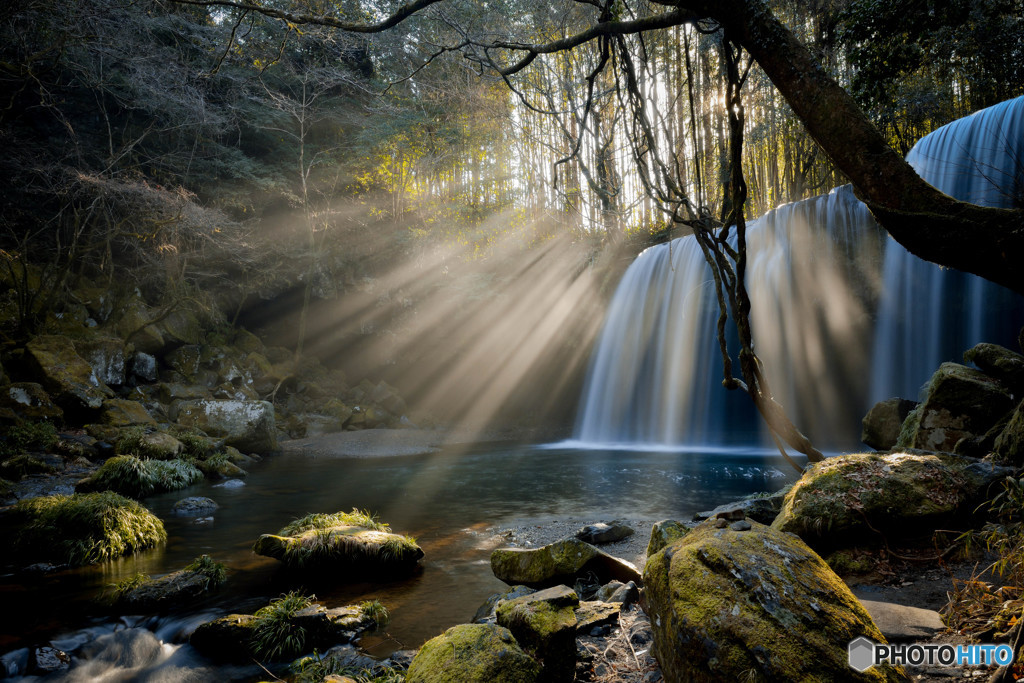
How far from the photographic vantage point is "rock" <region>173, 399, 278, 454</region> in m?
13.9

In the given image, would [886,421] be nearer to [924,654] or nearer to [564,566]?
[564,566]

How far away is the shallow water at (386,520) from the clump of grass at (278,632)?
17cm

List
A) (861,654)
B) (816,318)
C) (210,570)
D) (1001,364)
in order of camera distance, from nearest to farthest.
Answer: (861,654)
(210,570)
(1001,364)
(816,318)

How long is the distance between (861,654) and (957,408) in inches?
231

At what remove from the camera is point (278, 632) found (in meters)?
3.87

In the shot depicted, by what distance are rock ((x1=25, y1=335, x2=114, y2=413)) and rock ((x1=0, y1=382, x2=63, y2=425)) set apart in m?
0.31

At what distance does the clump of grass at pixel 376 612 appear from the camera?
13.5 feet

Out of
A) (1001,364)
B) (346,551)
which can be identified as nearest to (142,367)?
(346,551)

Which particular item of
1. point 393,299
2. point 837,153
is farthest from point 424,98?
point 837,153

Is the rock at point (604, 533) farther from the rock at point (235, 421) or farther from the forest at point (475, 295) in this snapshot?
the rock at point (235, 421)

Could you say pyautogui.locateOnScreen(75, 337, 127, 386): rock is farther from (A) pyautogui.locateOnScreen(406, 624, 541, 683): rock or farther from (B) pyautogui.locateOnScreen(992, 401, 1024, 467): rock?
(B) pyautogui.locateOnScreen(992, 401, 1024, 467): rock

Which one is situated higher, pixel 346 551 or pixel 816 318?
pixel 816 318

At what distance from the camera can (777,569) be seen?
6.73ft

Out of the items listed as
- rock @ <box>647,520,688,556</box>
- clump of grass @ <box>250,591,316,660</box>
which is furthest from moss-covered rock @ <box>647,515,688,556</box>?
clump of grass @ <box>250,591,316,660</box>
